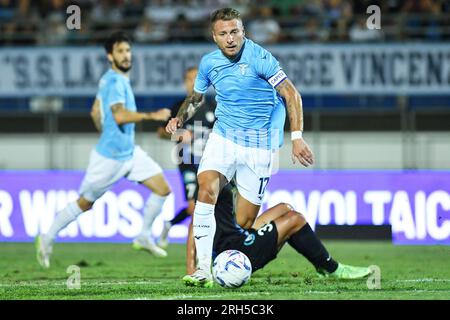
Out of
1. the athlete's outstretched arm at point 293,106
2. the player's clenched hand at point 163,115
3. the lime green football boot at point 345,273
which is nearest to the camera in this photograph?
the athlete's outstretched arm at point 293,106

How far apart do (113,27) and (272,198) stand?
24.8ft

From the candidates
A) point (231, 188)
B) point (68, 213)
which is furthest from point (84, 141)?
point (231, 188)

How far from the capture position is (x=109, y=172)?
13023mm

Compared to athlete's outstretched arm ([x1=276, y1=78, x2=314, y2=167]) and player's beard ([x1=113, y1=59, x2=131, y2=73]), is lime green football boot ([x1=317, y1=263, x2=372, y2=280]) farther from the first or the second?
player's beard ([x1=113, y1=59, x2=131, y2=73])

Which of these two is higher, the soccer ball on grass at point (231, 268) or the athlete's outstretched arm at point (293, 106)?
the athlete's outstretched arm at point (293, 106)

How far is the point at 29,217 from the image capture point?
53.1ft

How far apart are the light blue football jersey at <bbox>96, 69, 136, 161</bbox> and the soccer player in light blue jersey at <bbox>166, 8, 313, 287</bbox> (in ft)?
11.0

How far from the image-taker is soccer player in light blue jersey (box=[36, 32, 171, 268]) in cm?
1270

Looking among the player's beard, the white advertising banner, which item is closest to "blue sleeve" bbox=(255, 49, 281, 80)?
the player's beard

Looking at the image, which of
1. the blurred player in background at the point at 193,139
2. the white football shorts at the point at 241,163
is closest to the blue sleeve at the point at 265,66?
the white football shorts at the point at 241,163

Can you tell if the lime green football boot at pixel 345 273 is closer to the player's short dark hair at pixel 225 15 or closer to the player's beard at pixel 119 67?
the player's short dark hair at pixel 225 15

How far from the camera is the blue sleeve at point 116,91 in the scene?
1288cm
